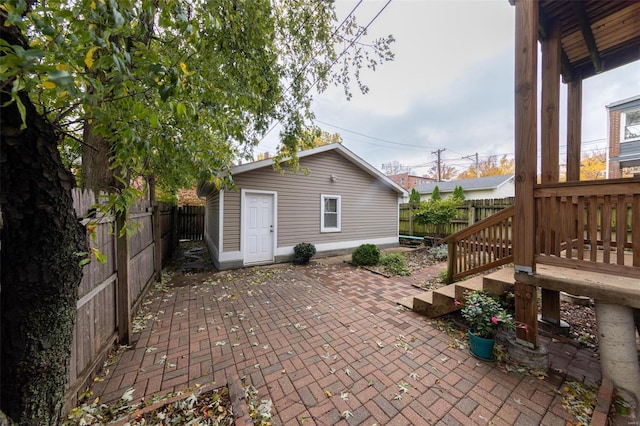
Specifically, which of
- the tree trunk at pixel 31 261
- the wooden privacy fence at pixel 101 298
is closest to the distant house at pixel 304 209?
the wooden privacy fence at pixel 101 298

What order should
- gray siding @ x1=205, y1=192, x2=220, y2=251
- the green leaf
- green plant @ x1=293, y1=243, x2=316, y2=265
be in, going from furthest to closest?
1. green plant @ x1=293, y1=243, x2=316, y2=265
2. gray siding @ x1=205, y1=192, x2=220, y2=251
3. the green leaf

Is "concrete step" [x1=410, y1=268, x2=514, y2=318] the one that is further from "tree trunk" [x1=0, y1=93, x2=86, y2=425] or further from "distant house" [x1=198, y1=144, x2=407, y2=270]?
"distant house" [x1=198, y1=144, x2=407, y2=270]

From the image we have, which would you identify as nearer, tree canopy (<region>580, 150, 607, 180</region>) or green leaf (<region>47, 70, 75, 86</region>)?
green leaf (<region>47, 70, 75, 86</region>)

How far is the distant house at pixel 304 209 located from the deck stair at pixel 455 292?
462 cm

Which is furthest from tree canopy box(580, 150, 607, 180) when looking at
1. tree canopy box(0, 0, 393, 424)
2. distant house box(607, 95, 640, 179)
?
tree canopy box(0, 0, 393, 424)

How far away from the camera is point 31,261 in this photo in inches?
42.7

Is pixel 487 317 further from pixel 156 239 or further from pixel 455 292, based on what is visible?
pixel 156 239

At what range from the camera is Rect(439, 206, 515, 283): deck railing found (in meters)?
3.42

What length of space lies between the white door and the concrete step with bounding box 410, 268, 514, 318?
463cm

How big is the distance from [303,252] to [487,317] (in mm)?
5223

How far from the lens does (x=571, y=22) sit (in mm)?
3021

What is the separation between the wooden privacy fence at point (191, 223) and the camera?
481 inches

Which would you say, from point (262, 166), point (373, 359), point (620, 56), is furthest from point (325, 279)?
point (620, 56)

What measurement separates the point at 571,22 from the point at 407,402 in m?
4.87
